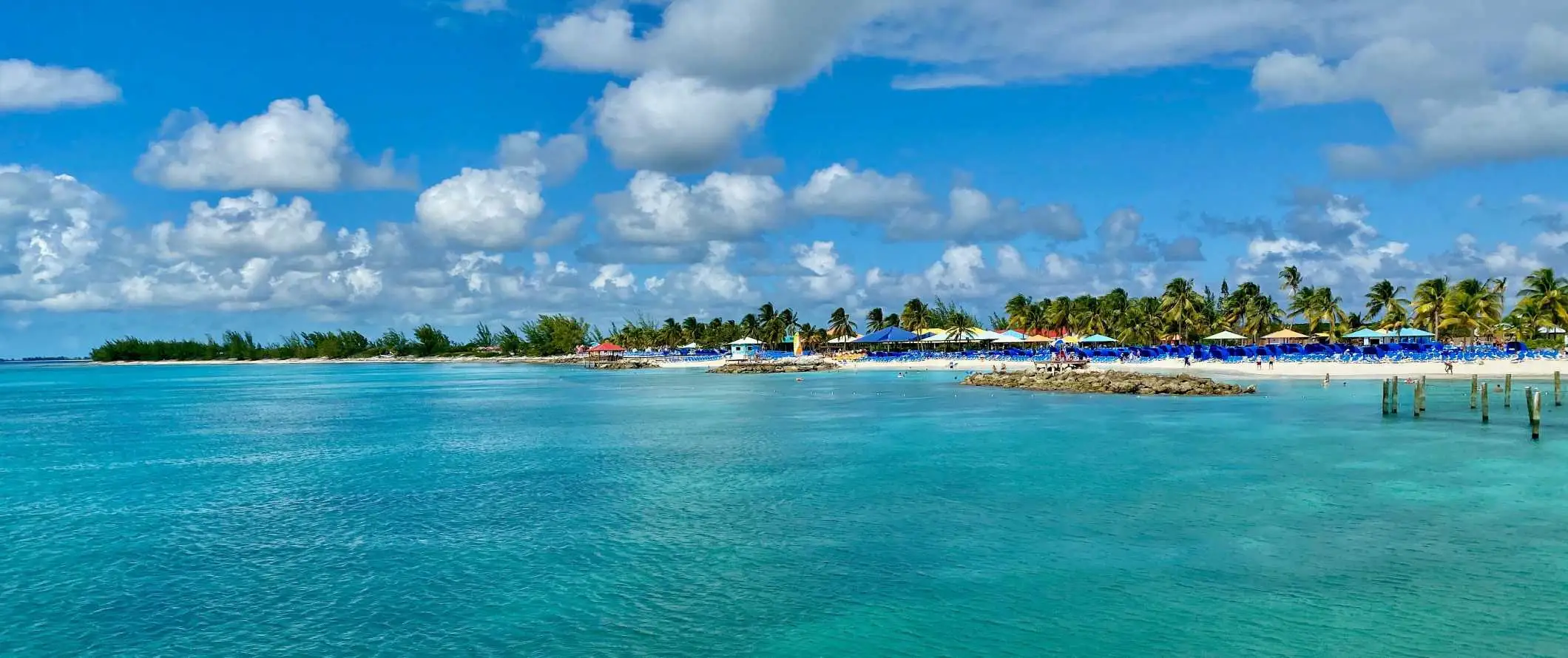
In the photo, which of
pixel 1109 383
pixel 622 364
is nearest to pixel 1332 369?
pixel 1109 383

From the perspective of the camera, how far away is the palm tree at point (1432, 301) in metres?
80.1

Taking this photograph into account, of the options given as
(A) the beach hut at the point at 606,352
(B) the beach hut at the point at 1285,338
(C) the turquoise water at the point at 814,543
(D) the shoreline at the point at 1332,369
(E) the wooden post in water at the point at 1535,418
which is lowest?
(C) the turquoise water at the point at 814,543

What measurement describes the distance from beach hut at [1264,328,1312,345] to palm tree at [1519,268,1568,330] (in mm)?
16819

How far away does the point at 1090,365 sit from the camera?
7619cm

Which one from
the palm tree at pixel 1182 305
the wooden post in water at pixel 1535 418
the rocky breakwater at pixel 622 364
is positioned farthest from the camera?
the rocky breakwater at pixel 622 364

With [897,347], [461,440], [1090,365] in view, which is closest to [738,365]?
[897,347]

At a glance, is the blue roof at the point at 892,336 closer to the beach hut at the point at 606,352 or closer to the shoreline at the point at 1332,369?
the shoreline at the point at 1332,369

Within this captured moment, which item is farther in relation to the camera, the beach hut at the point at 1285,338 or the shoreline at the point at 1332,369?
the beach hut at the point at 1285,338

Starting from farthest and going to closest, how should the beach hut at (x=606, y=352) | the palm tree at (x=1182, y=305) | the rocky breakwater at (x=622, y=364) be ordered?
the beach hut at (x=606, y=352) → the rocky breakwater at (x=622, y=364) → the palm tree at (x=1182, y=305)

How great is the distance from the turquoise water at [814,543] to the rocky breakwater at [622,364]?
93.4 meters

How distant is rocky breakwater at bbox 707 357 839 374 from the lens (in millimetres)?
99375

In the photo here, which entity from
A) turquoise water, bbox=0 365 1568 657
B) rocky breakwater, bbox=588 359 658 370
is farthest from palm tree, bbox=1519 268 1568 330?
rocky breakwater, bbox=588 359 658 370

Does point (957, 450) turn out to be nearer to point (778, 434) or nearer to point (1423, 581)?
point (778, 434)

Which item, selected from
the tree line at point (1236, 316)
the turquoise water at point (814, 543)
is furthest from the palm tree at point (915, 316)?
the turquoise water at point (814, 543)
